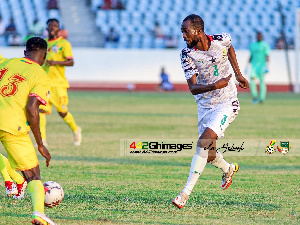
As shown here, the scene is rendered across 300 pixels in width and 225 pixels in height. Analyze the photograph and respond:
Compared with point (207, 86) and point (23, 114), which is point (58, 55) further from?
point (23, 114)

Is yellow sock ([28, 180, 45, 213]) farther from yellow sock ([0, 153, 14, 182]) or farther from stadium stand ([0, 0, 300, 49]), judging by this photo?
stadium stand ([0, 0, 300, 49])

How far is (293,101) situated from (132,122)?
10.7 m

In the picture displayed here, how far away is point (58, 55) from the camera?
13109 millimetres

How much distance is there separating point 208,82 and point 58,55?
5.79 meters

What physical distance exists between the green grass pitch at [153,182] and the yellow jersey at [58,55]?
4.07 feet

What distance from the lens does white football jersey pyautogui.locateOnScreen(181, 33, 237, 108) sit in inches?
306

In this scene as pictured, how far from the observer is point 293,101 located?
26.8 metres

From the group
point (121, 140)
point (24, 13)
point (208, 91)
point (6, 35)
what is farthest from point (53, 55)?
point (24, 13)

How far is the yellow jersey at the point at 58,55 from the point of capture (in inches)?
512

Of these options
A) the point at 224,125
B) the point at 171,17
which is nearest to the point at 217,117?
the point at 224,125

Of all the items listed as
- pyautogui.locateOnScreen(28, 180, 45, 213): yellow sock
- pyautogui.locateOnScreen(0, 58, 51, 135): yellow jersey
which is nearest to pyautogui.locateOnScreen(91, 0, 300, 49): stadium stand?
pyautogui.locateOnScreen(0, 58, 51, 135): yellow jersey

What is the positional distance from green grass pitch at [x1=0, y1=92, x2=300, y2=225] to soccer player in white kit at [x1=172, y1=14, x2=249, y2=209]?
0.59 metres

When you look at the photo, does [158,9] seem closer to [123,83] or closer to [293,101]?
[123,83]

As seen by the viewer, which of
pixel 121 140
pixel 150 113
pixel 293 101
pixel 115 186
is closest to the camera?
pixel 115 186
